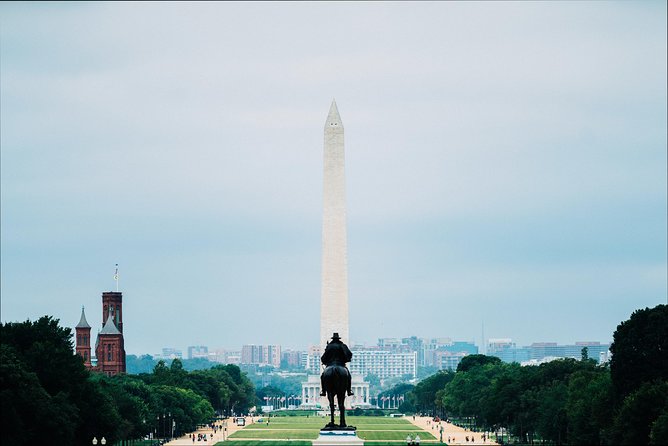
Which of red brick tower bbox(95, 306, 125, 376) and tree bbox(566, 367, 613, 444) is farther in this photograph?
red brick tower bbox(95, 306, 125, 376)

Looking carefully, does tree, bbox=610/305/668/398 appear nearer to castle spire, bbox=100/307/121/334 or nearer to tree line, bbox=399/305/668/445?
tree line, bbox=399/305/668/445

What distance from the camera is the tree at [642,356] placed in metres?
76.6

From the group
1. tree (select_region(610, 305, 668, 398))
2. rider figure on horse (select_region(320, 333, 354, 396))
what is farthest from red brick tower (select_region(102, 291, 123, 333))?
rider figure on horse (select_region(320, 333, 354, 396))

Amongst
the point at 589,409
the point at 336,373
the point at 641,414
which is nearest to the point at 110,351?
the point at 589,409

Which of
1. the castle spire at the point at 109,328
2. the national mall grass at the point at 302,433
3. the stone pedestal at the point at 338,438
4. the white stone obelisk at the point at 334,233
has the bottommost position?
the national mall grass at the point at 302,433

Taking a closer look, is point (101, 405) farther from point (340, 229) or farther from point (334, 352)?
point (340, 229)

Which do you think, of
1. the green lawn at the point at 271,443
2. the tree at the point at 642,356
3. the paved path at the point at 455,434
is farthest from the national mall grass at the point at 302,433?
the tree at the point at 642,356

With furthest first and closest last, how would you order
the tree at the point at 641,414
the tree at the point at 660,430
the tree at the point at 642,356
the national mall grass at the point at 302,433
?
the national mall grass at the point at 302,433, the tree at the point at 642,356, the tree at the point at 641,414, the tree at the point at 660,430

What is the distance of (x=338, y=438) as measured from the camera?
3391cm

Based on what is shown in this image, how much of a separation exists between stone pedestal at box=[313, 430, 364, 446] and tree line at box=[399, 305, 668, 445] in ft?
104

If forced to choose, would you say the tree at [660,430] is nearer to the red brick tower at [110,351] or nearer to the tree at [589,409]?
the tree at [589,409]

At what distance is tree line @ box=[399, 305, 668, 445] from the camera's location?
227ft

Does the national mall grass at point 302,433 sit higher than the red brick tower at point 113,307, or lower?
lower

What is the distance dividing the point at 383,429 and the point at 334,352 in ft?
297
